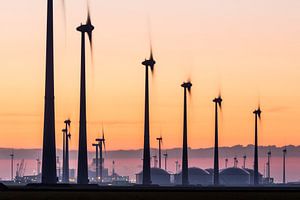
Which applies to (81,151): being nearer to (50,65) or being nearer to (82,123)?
(82,123)

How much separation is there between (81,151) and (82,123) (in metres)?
4.99

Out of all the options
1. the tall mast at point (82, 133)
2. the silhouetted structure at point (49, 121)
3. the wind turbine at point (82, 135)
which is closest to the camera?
the silhouetted structure at point (49, 121)

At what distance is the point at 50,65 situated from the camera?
115375mm

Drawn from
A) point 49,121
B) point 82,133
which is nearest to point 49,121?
point 49,121

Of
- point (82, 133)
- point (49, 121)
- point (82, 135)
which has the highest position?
point (49, 121)

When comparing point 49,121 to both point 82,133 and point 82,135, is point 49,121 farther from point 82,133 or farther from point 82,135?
point 82,135

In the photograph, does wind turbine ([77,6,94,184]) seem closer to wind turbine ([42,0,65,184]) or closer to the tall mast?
the tall mast

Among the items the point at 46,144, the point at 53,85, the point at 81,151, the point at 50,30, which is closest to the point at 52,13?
the point at 50,30

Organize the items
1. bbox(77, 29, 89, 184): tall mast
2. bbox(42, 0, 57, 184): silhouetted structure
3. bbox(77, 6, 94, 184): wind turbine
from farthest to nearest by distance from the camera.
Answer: bbox(77, 6, 94, 184): wind turbine → bbox(77, 29, 89, 184): tall mast → bbox(42, 0, 57, 184): silhouetted structure

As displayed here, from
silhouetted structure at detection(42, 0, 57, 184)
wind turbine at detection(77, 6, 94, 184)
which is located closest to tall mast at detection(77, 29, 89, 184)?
wind turbine at detection(77, 6, 94, 184)

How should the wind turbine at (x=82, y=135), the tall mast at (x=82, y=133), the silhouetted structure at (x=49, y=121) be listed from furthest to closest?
the wind turbine at (x=82, y=135), the tall mast at (x=82, y=133), the silhouetted structure at (x=49, y=121)

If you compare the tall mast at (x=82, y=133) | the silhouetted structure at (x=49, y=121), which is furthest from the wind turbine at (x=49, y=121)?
the tall mast at (x=82, y=133)

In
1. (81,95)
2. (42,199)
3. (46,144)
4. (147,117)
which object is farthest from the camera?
(147,117)

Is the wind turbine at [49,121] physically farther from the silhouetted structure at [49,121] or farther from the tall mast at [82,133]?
the tall mast at [82,133]
